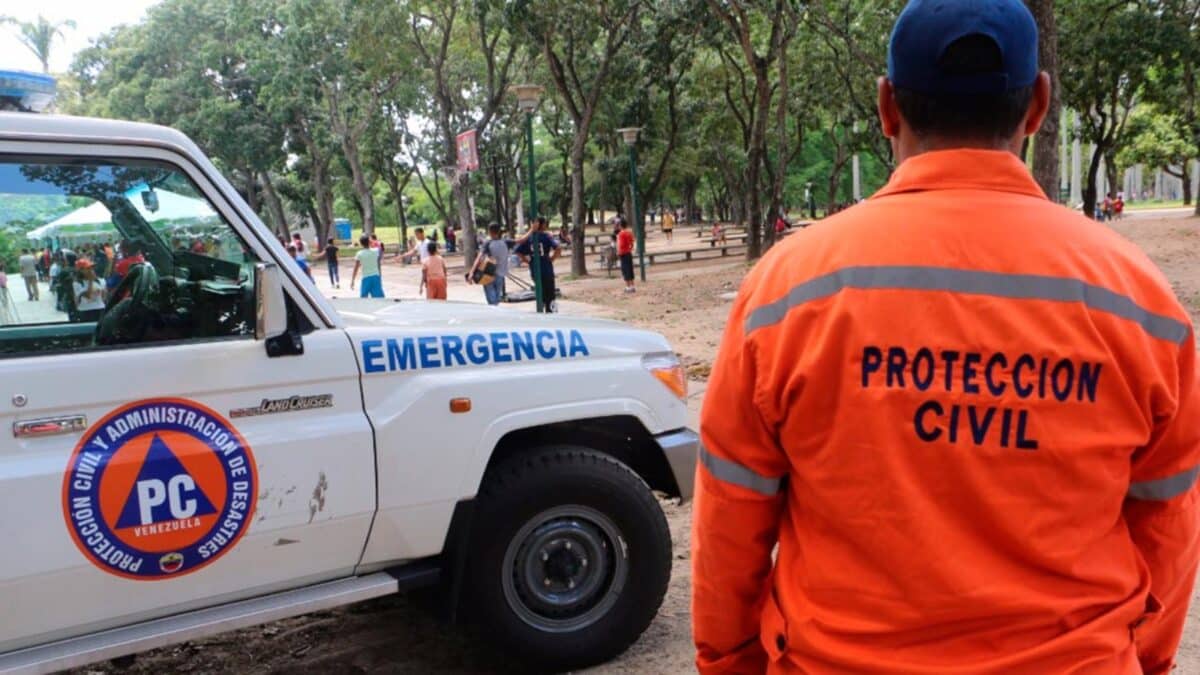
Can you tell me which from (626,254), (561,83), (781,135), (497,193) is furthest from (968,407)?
(497,193)

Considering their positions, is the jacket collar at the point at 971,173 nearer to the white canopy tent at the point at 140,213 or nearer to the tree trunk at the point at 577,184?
the white canopy tent at the point at 140,213

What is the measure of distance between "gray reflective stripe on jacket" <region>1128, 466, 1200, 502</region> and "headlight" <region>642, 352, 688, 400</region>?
2.66 m

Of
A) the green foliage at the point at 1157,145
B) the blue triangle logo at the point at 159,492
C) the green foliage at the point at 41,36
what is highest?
the green foliage at the point at 41,36

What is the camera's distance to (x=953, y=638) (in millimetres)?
1388

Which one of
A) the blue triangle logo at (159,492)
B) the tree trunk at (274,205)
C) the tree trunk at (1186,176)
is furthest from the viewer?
the tree trunk at (274,205)

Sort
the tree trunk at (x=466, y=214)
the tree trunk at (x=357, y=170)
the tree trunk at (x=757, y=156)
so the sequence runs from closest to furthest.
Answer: the tree trunk at (x=757, y=156)
the tree trunk at (x=466, y=214)
the tree trunk at (x=357, y=170)

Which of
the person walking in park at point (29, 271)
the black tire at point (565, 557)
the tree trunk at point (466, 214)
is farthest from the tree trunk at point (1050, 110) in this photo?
the tree trunk at point (466, 214)

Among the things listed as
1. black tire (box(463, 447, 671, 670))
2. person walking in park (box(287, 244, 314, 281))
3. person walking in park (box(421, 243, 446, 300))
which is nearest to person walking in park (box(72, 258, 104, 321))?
person walking in park (box(287, 244, 314, 281))

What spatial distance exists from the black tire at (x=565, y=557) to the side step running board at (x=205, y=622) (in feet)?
1.01

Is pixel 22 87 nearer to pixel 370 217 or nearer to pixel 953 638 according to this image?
pixel 953 638

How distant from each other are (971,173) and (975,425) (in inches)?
15.3

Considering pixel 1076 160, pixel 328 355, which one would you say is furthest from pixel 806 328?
pixel 1076 160

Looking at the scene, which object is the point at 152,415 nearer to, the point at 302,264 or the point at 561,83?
the point at 302,264

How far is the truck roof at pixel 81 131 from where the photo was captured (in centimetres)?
296
